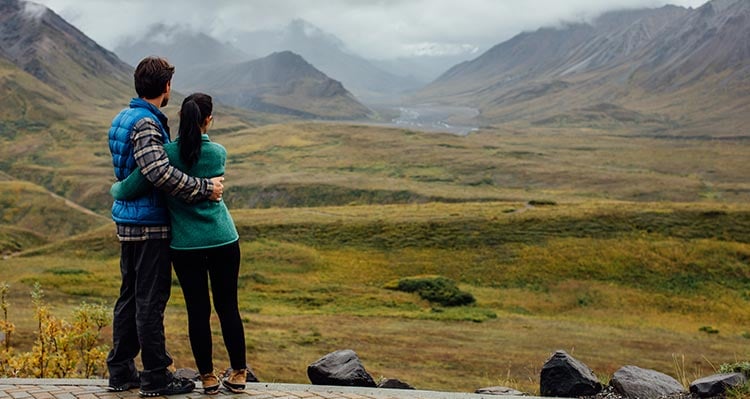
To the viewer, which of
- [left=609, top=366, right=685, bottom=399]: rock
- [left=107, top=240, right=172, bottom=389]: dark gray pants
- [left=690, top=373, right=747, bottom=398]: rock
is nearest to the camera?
[left=107, top=240, right=172, bottom=389]: dark gray pants

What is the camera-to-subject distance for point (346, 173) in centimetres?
13450

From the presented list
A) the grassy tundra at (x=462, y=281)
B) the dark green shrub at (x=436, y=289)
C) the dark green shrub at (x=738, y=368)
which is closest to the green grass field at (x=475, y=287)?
the grassy tundra at (x=462, y=281)

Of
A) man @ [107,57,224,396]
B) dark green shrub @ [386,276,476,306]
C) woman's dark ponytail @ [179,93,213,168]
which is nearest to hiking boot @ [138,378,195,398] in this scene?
man @ [107,57,224,396]

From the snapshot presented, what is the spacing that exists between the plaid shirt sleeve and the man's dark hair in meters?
0.47

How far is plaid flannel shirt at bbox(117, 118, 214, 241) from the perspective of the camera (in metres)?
8.22

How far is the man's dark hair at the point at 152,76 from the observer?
28.1 ft

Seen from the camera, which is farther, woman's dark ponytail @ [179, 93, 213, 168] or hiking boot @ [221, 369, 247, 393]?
hiking boot @ [221, 369, 247, 393]

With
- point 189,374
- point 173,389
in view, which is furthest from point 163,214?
point 189,374

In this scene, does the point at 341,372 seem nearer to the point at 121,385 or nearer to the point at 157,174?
the point at 121,385

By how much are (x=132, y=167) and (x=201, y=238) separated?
128cm

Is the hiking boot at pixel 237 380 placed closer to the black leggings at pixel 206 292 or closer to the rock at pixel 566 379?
the black leggings at pixel 206 292

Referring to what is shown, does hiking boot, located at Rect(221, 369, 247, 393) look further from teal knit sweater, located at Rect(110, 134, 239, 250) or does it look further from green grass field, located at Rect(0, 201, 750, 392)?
green grass field, located at Rect(0, 201, 750, 392)

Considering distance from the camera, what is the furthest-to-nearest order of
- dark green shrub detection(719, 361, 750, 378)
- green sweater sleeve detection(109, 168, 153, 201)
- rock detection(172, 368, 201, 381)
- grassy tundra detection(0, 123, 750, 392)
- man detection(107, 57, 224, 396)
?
grassy tundra detection(0, 123, 750, 392) < rock detection(172, 368, 201, 381) < dark green shrub detection(719, 361, 750, 378) < green sweater sleeve detection(109, 168, 153, 201) < man detection(107, 57, 224, 396)

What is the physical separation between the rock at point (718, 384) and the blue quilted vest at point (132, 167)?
766 cm
